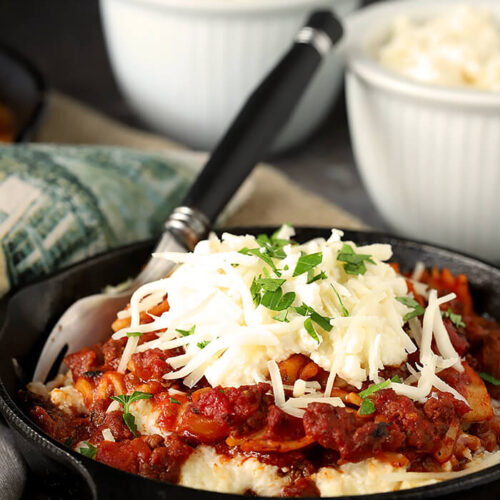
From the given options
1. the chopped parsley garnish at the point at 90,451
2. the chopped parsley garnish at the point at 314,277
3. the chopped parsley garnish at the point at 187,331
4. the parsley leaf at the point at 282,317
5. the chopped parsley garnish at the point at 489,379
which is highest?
the chopped parsley garnish at the point at 314,277

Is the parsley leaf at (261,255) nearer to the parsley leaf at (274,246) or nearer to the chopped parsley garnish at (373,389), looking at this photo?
the parsley leaf at (274,246)

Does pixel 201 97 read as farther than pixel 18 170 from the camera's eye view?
Yes

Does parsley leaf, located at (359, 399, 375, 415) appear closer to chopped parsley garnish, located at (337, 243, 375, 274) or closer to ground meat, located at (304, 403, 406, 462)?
ground meat, located at (304, 403, 406, 462)

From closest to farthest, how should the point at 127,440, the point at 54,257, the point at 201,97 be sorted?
1. the point at 127,440
2. the point at 54,257
3. the point at 201,97

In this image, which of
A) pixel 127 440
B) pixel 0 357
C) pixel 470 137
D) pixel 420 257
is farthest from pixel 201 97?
pixel 127 440

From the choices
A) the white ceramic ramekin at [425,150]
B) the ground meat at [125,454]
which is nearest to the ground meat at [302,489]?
the ground meat at [125,454]

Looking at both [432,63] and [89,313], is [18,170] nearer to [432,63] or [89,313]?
[89,313]

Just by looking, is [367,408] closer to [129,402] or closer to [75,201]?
[129,402]
